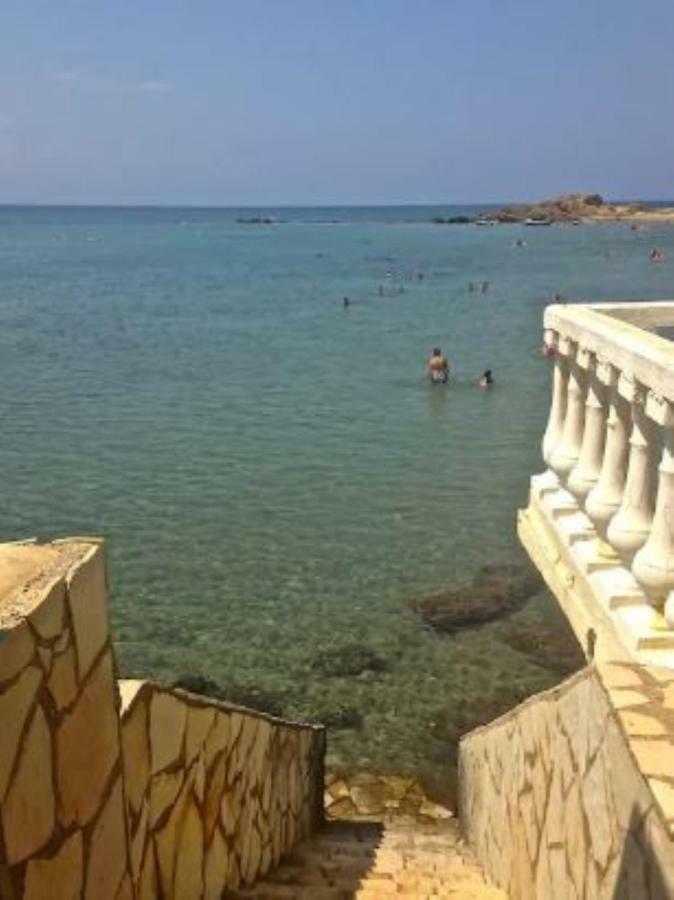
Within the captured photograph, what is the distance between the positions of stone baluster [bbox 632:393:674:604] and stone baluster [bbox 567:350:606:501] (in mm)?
989

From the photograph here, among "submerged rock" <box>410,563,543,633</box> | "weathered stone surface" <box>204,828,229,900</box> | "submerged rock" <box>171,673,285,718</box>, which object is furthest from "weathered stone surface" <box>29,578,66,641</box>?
"submerged rock" <box>410,563,543,633</box>

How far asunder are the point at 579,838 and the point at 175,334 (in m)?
43.5

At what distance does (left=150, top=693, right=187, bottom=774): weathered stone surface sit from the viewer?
4.02 meters

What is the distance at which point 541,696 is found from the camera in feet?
15.7

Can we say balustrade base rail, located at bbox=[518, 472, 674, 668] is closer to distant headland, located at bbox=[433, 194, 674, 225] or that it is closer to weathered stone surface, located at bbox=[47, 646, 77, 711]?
weathered stone surface, located at bbox=[47, 646, 77, 711]

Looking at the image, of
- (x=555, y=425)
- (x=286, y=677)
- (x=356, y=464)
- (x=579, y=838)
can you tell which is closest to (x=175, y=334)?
(x=356, y=464)

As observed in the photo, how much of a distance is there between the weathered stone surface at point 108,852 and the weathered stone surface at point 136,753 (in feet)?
0.49

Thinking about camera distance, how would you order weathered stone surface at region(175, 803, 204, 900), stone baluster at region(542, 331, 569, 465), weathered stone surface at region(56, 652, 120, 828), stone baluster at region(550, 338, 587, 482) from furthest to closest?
stone baluster at region(542, 331, 569, 465)
stone baluster at region(550, 338, 587, 482)
weathered stone surface at region(175, 803, 204, 900)
weathered stone surface at region(56, 652, 120, 828)

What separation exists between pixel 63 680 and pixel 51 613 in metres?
0.24

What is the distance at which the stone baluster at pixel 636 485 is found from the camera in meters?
5.39

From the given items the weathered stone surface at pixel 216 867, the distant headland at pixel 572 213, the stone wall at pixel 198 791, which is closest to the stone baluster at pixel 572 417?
the stone wall at pixel 198 791

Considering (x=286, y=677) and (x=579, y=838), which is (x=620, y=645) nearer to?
(x=579, y=838)

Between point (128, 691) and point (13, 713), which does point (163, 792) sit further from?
point (13, 713)

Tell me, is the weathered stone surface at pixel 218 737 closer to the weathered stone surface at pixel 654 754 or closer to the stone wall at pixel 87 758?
the stone wall at pixel 87 758
